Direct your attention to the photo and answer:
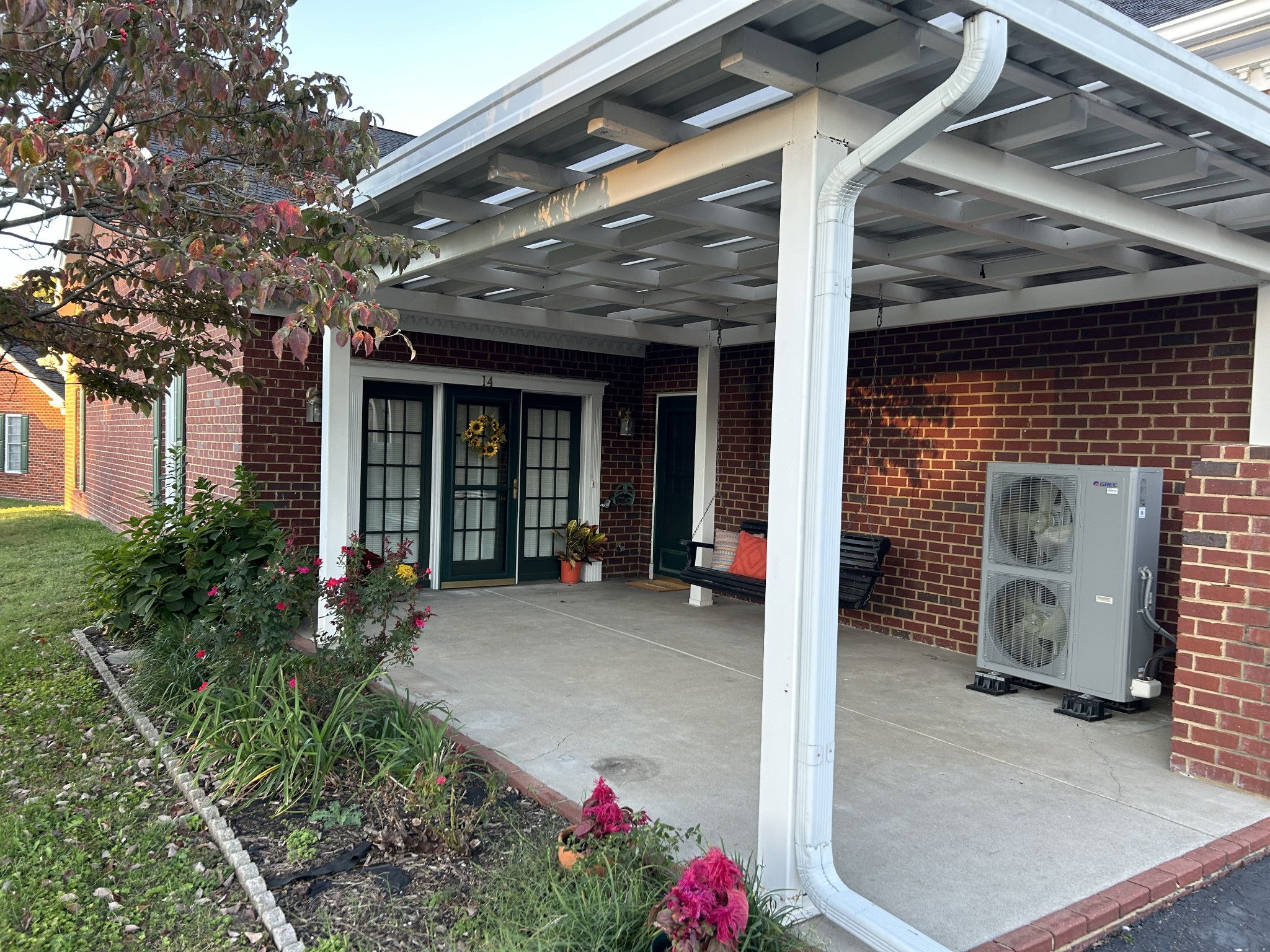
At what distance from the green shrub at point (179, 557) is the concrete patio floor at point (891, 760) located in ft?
4.41

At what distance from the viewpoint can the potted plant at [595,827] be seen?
2.70 meters

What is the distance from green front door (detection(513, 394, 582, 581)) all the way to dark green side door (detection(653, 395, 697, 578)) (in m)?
0.96

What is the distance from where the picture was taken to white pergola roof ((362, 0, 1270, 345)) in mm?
2697

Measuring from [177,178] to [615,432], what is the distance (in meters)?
6.43

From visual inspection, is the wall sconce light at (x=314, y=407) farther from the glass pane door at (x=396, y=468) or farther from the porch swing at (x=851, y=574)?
the porch swing at (x=851, y=574)

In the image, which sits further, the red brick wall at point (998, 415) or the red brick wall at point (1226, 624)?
the red brick wall at point (998, 415)

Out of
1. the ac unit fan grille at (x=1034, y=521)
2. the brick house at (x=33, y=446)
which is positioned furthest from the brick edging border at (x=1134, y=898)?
the brick house at (x=33, y=446)

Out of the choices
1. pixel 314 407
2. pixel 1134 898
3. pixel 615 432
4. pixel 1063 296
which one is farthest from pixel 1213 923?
pixel 615 432

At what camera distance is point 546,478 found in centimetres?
973

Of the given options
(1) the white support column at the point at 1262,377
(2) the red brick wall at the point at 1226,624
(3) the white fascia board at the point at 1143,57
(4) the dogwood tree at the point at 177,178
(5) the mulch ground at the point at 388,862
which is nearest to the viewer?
(3) the white fascia board at the point at 1143,57

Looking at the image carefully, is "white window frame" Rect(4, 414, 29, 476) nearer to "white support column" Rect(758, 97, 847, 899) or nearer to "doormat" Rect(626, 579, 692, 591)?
"doormat" Rect(626, 579, 692, 591)

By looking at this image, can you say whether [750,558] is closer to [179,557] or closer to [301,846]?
[179,557]

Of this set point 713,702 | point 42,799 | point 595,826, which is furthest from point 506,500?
point 595,826

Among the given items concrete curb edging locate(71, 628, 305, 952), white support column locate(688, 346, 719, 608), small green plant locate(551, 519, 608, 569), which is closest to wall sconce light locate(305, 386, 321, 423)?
small green plant locate(551, 519, 608, 569)
